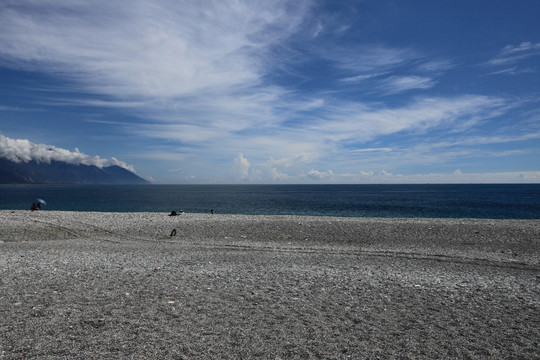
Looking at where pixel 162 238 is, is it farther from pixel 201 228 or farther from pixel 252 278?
pixel 252 278

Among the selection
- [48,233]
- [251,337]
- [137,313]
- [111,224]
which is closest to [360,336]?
[251,337]

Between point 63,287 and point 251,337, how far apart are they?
7.11 metres

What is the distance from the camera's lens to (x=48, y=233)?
24391mm

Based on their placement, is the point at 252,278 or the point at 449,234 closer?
the point at 252,278

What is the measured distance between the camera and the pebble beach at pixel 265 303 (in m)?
7.00

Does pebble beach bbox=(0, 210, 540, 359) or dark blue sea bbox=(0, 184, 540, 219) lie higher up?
pebble beach bbox=(0, 210, 540, 359)

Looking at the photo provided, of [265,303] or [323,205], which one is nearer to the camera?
[265,303]

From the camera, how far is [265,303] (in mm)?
9617

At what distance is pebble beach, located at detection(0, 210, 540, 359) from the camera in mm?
7000

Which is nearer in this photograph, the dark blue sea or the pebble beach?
the pebble beach

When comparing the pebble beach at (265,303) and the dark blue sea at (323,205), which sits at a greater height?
the pebble beach at (265,303)

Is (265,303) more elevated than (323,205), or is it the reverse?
(265,303)

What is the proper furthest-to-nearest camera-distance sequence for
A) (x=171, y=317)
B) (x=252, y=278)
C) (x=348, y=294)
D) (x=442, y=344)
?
(x=252, y=278) < (x=348, y=294) < (x=171, y=317) < (x=442, y=344)

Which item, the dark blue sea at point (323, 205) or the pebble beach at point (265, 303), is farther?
the dark blue sea at point (323, 205)
